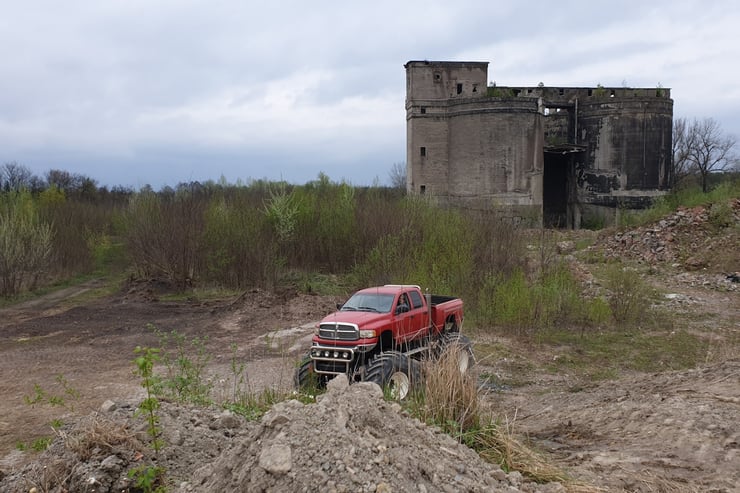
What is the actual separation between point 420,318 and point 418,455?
5.48 m

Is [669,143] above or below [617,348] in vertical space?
above

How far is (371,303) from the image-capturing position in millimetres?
9328

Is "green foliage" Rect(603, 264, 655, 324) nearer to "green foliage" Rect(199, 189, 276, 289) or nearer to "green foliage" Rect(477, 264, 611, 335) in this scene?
"green foliage" Rect(477, 264, 611, 335)

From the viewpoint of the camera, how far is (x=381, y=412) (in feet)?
15.9

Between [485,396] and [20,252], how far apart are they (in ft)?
75.1

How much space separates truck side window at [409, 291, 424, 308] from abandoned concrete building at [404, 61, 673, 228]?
26075 mm

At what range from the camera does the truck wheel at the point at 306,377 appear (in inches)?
319

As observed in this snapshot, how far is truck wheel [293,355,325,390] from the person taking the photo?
811 cm

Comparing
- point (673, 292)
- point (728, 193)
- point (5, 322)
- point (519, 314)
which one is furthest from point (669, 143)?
point (5, 322)

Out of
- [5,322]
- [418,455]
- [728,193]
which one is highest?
[728,193]

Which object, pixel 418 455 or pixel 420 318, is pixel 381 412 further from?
pixel 420 318

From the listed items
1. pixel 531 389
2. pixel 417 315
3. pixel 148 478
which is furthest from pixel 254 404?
pixel 531 389

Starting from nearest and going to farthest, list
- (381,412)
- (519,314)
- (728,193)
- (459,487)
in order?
(459,487), (381,412), (519,314), (728,193)

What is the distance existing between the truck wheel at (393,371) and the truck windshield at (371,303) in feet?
4.07
